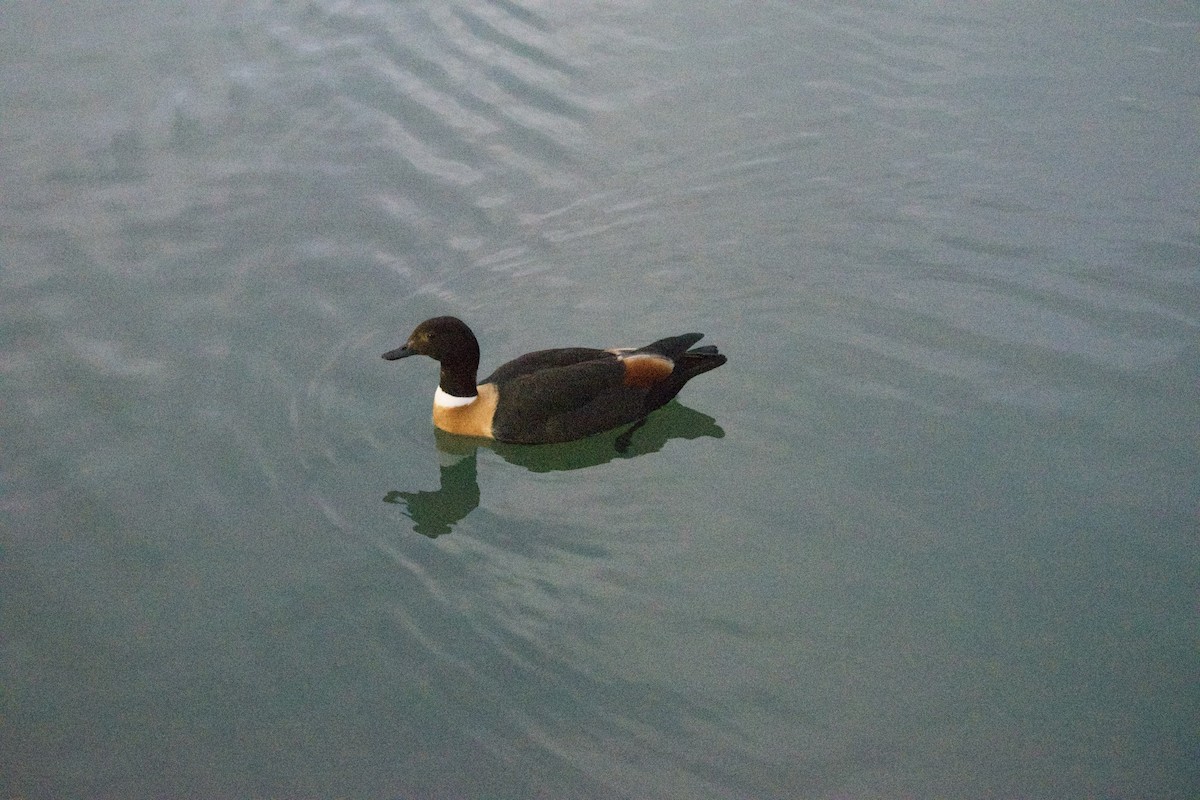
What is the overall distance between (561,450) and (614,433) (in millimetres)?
325

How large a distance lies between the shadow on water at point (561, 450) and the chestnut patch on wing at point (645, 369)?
0.28 metres

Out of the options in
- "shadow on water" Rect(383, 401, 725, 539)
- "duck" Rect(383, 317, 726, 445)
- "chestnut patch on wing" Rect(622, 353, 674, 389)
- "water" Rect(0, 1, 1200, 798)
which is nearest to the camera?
"water" Rect(0, 1, 1200, 798)

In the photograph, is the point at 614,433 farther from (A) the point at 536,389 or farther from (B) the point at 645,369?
(A) the point at 536,389

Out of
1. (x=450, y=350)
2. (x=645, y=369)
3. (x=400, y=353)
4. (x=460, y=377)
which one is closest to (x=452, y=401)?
(x=460, y=377)

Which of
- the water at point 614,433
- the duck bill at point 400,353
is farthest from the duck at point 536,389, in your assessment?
the water at point 614,433

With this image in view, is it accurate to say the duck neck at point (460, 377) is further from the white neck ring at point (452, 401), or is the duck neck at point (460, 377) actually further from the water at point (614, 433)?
the water at point (614, 433)

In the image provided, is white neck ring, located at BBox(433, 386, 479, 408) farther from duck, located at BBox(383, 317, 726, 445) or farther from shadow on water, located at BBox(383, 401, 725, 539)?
shadow on water, located at BBox(383, 401, 725, 539)

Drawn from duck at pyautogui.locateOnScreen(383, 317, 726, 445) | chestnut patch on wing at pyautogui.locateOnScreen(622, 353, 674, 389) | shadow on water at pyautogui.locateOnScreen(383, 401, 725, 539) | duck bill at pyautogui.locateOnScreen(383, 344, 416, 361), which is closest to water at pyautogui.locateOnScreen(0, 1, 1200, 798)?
shadow on water at pyautogui.locateOnScreen(383, 401, 725, 539)

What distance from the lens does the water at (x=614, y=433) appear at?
518 cm

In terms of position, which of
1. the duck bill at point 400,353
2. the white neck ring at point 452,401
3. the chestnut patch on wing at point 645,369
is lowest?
the white neck ring at point 452,401

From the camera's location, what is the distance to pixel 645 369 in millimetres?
6953

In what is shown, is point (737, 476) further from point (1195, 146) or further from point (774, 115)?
point (1195, 146)

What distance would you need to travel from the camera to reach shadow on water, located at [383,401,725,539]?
6.61 m

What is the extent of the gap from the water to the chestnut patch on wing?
0.31m
